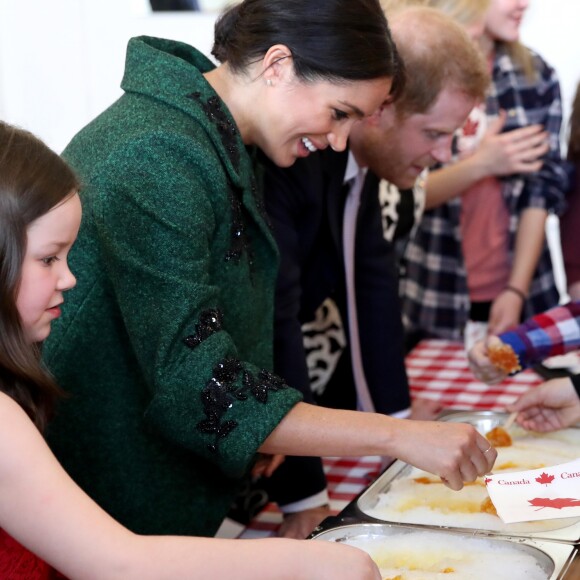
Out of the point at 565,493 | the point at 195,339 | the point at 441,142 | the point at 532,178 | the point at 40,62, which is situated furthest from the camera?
the point at 40,62

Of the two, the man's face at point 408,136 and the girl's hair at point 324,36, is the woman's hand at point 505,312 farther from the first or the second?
the girl's hair at point 324,36

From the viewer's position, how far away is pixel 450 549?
44.9 inches

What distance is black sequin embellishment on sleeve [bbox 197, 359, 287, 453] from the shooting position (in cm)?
113

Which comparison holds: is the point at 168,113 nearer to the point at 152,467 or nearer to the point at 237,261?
the point at 237,261

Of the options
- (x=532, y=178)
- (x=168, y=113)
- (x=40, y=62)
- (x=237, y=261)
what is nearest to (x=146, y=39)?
(x=168, y=113)

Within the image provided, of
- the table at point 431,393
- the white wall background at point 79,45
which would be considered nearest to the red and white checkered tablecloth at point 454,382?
the table at point 431,393

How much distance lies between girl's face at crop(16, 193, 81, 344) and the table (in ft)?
2.12

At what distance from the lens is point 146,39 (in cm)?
131

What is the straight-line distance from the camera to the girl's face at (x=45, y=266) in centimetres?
95

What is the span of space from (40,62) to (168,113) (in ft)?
8.83

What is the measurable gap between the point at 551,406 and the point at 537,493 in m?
0.32

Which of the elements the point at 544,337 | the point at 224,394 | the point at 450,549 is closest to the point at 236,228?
the point at 224,394

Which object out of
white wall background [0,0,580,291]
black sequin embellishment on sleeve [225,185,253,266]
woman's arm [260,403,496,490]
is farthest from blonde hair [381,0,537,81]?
white wall background [0,0,580,291]

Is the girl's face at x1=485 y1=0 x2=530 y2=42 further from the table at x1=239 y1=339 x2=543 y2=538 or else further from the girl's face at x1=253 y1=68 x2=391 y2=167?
the girl's face at x1=253 y1=68 x2=391 y2=167
